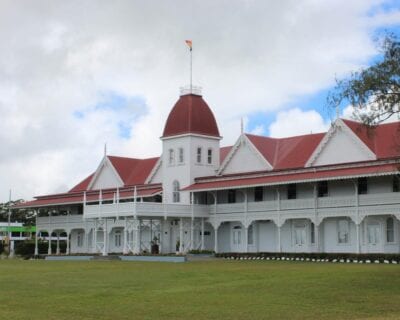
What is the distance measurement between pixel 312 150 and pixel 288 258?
956 centimetres

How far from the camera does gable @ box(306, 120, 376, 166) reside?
1939 inches

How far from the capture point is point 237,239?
57.2 metres

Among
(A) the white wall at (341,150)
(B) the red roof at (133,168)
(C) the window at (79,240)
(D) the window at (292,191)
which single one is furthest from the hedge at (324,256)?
(C) the window at (79,240)

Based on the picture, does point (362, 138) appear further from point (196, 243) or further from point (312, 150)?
point (196, 243)

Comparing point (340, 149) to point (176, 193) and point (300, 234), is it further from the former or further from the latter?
point (176, 193)

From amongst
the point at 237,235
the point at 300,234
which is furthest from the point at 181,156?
the point at 300,234

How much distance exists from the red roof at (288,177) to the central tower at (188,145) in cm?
158

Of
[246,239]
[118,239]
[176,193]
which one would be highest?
[176,193]

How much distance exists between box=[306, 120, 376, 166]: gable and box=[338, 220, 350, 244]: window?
4.22 m

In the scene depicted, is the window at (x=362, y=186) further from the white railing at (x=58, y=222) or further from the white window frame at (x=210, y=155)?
the white railing at (x=58, y=222)

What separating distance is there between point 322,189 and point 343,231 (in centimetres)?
324

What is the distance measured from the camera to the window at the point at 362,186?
47.8 meters

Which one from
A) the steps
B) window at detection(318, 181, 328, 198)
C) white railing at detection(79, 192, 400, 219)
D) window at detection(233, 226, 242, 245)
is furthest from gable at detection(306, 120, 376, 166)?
the steps

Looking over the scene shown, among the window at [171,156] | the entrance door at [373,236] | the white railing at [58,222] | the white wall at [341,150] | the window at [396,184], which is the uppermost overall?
the window at [171,156]
